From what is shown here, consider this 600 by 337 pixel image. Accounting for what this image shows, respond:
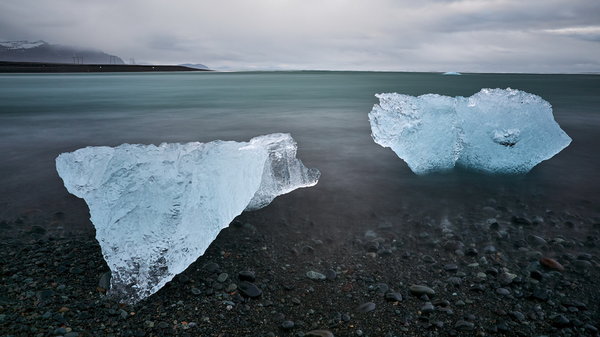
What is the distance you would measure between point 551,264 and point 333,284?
7.08ft

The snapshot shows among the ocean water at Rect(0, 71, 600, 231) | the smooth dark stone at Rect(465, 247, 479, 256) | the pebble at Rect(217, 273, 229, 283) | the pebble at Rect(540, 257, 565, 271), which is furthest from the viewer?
the ocean water at Rect(0, 71, 600, 231)

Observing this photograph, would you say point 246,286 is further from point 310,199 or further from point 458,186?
point 458,186

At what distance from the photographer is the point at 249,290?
129 inches

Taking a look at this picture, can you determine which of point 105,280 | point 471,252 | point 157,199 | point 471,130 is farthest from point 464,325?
point 471,130

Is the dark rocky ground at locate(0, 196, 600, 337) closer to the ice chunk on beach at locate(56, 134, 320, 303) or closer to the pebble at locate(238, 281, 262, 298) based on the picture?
the pebble at locate(238, 281, 262, 298)

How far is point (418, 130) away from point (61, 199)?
5587 millimetres

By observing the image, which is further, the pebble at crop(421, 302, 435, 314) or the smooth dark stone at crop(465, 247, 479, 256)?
the smooth dark stone at crop(465, 247, 479, 256)

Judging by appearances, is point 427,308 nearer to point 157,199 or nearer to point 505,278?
point 505,278

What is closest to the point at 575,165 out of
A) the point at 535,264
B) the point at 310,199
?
the point at 535,264

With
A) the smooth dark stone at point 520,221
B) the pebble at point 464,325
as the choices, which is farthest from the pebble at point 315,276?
the smooth dark stone at point 520,221

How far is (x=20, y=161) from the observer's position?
8.16m

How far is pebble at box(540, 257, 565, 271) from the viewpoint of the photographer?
3674 mm

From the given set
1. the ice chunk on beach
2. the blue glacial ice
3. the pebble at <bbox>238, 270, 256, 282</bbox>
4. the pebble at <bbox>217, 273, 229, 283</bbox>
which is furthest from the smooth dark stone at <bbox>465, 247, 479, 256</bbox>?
the blue glacial ice

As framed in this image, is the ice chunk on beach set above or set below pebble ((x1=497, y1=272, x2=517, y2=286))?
above
